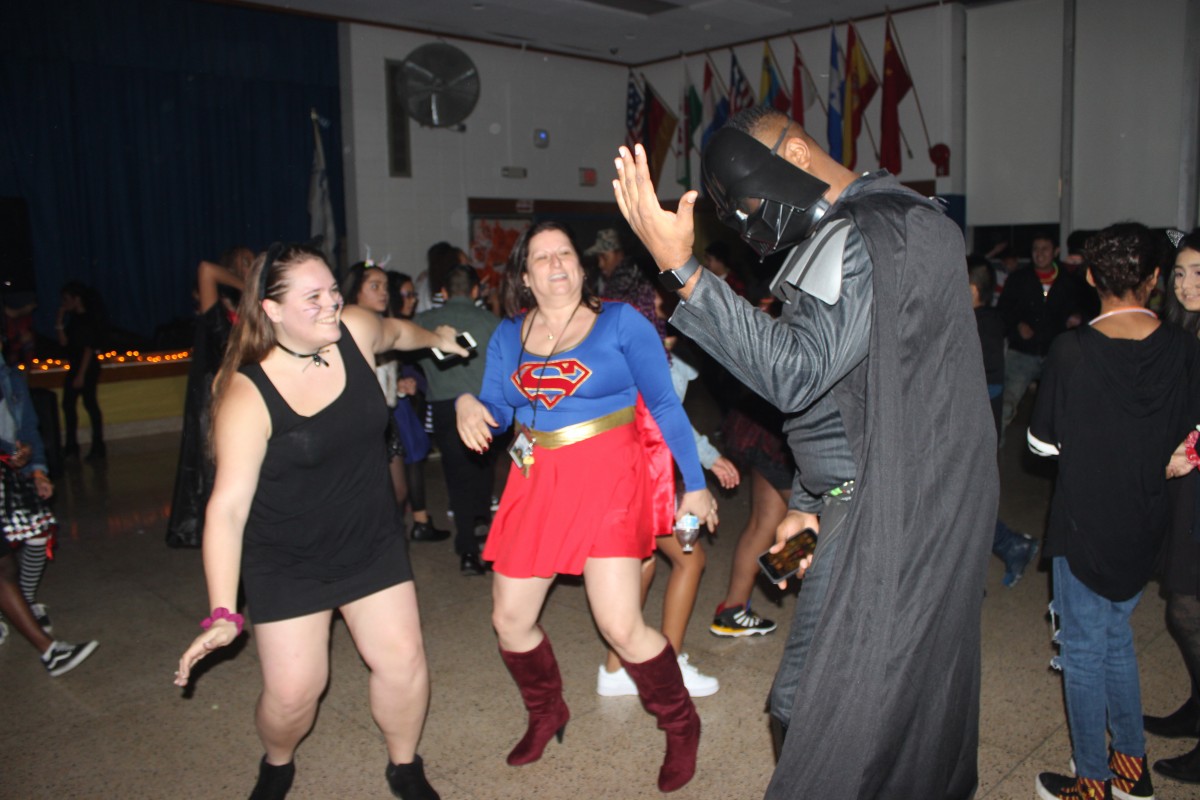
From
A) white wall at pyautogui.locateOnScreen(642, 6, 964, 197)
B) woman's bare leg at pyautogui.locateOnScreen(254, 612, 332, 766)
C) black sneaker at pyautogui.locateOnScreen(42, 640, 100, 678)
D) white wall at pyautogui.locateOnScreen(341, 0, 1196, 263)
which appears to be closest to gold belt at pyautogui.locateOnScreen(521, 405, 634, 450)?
woman's bare leg at pyautogui.locateOnScreen(254, 612, 332, 766)

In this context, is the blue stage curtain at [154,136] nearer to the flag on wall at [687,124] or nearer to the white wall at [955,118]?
the white wall at [955,118]

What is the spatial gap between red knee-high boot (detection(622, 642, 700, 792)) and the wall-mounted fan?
9276mm

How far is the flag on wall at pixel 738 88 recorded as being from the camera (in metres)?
13.9

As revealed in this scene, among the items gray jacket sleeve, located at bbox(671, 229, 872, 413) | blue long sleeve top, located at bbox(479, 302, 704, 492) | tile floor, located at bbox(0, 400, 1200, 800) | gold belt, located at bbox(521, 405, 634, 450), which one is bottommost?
tile floor, located at bbox(0, 400, 1200, 800)

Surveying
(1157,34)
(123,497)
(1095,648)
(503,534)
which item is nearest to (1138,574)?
(1095,648)

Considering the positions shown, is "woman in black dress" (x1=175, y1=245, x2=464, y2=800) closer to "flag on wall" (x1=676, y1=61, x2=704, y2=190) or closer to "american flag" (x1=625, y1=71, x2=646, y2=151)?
"flag on wall" (x1=676, y1=61, x2=704, y2=190)

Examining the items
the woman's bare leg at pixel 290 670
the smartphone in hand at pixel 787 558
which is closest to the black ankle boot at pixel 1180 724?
the smartphone in hand at pixel 787 558

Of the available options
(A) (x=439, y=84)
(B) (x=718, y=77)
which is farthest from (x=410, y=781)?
(B) (x=718, y=77)

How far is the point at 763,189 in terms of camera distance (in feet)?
5.96

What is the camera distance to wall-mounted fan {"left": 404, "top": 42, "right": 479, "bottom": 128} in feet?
35.4

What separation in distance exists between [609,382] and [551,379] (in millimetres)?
198

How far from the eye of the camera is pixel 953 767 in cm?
189

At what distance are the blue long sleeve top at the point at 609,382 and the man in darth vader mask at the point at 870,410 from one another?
114 centimetres

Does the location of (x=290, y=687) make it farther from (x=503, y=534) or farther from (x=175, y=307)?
(x=175, y=307)
